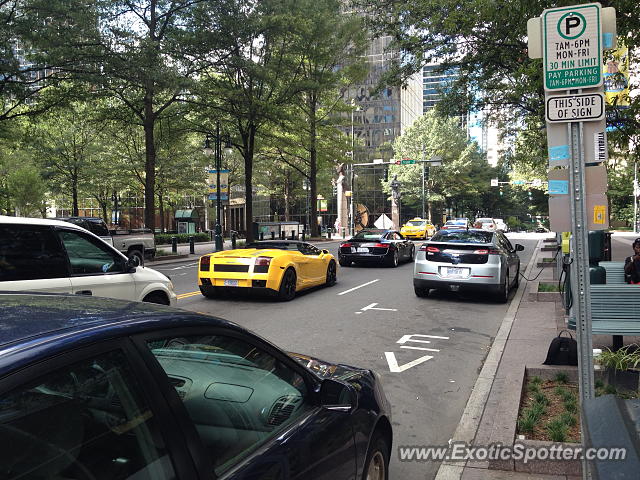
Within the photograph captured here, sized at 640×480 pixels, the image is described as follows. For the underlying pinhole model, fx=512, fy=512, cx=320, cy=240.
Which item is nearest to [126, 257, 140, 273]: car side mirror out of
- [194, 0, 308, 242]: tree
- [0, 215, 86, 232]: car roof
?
[0, 215, 86, 232]: car roof

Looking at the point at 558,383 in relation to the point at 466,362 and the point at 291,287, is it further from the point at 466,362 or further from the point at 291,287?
the point at 291,287

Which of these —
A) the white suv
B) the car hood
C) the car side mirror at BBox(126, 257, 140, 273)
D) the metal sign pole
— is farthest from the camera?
the car side mirror at BBox(126, 257, 140, 273)

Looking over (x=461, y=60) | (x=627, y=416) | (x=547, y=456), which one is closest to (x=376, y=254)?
(x=461, y=60)

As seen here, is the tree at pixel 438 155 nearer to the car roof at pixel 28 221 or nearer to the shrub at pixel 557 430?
the car roof at pixel 28 221

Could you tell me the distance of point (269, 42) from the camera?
1070 inches

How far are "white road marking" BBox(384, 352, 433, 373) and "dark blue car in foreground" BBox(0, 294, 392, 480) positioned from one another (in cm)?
353

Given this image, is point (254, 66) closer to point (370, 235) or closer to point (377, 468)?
point (370, 235)

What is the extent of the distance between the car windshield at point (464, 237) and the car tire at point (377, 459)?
27.9 ft

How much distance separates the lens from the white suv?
16.3 feet

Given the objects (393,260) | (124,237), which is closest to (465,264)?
(393,260)

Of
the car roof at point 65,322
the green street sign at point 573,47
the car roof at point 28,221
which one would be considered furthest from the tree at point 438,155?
the car roof at point 65,322

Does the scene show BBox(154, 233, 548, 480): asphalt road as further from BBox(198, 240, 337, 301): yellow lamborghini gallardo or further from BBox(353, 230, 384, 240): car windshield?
BBox(353, 230, 384, 240): car windshield

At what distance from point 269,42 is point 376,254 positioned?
49.8 ft

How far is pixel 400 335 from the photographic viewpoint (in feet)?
26.0
